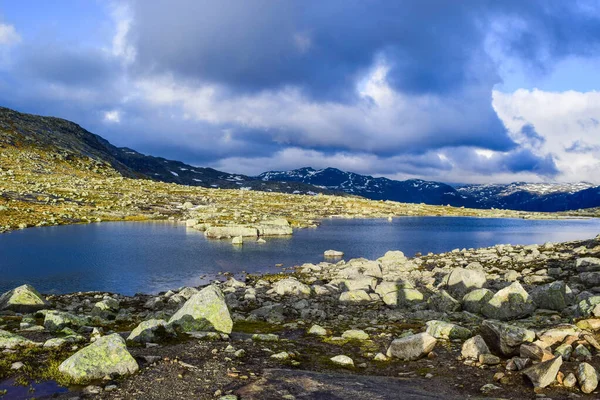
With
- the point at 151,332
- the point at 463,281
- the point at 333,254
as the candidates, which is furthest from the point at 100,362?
the point at 333,254

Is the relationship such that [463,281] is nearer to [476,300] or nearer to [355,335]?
[476,300]

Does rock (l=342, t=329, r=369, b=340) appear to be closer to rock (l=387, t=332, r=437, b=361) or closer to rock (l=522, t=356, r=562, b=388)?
rock (l=387, t=332, r=437, b=361)

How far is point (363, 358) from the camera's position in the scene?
1933 centimetres

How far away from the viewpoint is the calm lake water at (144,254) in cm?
5094

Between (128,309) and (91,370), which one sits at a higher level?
(91,370)

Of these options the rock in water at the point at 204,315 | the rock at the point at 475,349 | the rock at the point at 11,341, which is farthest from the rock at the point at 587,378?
the rock at the point at 11,341

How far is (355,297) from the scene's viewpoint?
3609cm

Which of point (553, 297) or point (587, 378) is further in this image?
point (553, 297)

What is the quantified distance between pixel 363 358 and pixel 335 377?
390 centimetres

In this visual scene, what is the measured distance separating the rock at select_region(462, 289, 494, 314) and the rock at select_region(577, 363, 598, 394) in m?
14.8

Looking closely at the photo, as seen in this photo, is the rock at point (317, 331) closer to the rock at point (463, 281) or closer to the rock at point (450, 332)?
the rock at point (450, 332)

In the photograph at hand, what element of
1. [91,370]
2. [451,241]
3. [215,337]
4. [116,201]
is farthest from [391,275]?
[116,201]

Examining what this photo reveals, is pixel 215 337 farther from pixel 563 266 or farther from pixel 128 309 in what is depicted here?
pixel 563 266

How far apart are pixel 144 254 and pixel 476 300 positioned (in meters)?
57.9
